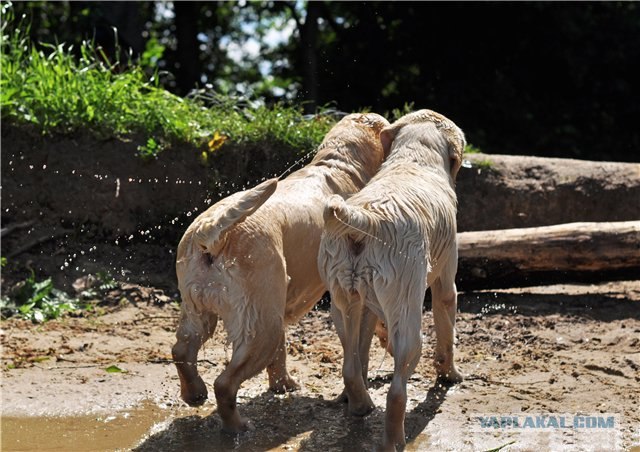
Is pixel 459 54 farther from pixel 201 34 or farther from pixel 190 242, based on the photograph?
pixel 190 242

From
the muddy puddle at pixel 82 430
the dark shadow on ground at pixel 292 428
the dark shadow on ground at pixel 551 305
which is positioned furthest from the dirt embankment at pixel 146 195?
the dark shadow on ground at pixel 292 428

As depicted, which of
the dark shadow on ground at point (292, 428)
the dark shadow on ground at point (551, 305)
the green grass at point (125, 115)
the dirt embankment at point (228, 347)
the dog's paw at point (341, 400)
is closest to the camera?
the dark shadow on ground at point (292, 428)

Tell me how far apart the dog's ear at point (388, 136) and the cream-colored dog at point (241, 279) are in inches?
33.5

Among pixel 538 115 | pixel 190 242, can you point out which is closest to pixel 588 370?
pixel 190 242

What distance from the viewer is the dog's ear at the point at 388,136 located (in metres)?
6.29

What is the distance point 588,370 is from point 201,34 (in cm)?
1130

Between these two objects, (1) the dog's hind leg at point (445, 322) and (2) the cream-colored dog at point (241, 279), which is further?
(1) the dog's hind leg at point (445, 322)

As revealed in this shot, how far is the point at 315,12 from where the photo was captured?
47.0ft

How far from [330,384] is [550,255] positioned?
7.91 ft

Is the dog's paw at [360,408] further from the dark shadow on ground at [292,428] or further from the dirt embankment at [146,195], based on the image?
the dirt embankment at [146,195]

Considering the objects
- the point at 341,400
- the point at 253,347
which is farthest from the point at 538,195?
the point at 253,347

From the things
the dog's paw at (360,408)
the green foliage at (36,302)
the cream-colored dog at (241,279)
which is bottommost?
the green foliage at (36,302)

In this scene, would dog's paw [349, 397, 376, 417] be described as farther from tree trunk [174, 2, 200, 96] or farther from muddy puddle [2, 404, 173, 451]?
tree trunk [174, 2, 200, 96]

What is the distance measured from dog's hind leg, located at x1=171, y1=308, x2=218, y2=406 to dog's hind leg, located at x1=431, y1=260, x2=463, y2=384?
1.47 meters
